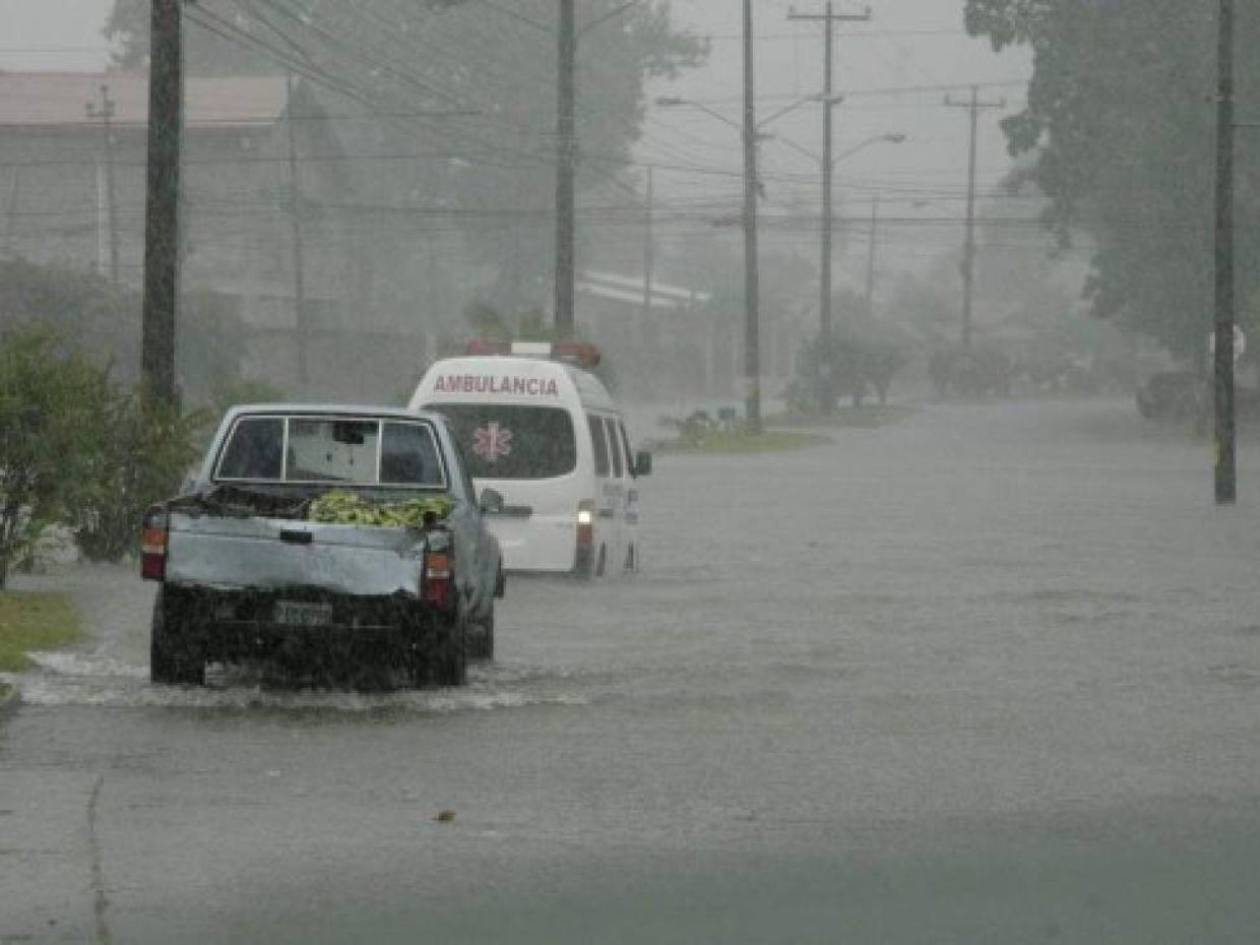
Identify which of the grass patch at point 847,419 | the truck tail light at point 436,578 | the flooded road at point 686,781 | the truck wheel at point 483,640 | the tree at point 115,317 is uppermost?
the tree at point 115,317

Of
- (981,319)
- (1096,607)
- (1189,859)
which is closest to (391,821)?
(1189,859)

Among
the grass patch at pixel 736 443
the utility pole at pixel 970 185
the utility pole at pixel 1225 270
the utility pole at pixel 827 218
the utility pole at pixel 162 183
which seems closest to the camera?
the utility pole at pixel 162 183

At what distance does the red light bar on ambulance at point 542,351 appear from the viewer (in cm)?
2842

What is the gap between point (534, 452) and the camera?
24734 mm

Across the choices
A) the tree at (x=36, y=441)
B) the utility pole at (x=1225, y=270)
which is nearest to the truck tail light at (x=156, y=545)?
the tree at (x=36, y=441)

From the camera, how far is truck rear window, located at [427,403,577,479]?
24656mm

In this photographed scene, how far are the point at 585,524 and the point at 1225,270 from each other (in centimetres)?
1658

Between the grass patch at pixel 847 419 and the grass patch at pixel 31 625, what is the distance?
61956mm

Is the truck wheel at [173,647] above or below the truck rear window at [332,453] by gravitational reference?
below

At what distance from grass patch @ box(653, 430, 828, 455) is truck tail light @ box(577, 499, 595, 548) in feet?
120

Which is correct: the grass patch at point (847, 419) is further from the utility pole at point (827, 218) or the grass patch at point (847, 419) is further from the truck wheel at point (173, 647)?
the truck wheel at point (173, 647)

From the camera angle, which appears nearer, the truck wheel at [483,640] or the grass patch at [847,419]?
the truck wheel at [483,640]

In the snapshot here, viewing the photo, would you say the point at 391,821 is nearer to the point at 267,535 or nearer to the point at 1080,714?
the point at 267,535

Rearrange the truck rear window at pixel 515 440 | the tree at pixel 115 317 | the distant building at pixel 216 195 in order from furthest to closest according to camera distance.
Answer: the distant building at pixel 216 195, the tree at pixel 115 317, the truck rear window at pixel 515 440
